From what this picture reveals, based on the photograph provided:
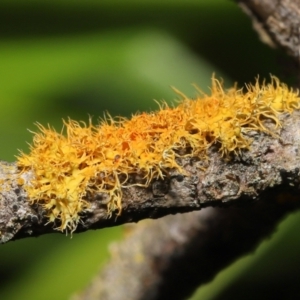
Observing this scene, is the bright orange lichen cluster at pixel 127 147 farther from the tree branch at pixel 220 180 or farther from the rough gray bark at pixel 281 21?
the rough gray bark at pixel 281 21

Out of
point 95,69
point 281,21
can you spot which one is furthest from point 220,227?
point 95,69

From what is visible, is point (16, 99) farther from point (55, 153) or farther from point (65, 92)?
point (55, 153)

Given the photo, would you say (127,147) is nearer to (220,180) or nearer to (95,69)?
(220,180)

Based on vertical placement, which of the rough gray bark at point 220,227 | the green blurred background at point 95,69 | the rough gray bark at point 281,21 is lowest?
the rough gray bark at point 220,227

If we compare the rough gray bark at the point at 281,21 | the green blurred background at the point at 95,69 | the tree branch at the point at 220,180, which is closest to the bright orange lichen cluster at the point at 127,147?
the tree branch at the point at 220,180

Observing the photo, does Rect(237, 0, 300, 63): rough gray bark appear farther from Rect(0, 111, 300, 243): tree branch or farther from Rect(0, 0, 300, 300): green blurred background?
Rect(0, 0, 300, 300): green blurred background

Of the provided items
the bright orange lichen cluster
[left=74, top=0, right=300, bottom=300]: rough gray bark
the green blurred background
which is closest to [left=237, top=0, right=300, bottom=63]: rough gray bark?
[left=74, top=0, right=300, bottom=300]: rough gray bark
